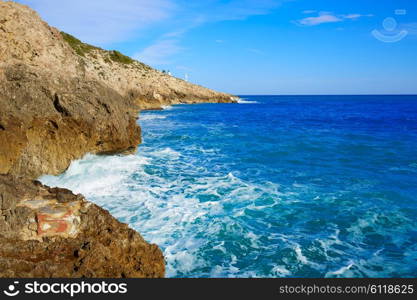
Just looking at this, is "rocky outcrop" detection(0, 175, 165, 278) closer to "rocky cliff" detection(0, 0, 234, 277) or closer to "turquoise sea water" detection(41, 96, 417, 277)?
"rocky cliff" detection(0, 0, 234, 277)

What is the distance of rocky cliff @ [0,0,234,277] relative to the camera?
17.5ft

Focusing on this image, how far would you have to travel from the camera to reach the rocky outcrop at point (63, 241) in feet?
16.3

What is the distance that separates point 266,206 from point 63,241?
6698 millimetres

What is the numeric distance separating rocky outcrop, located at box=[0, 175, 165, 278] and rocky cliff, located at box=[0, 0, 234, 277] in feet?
0.05

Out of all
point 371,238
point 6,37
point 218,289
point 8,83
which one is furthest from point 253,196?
point 6,37

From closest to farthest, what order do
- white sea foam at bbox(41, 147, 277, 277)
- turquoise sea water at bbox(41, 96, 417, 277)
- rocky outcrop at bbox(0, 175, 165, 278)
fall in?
rocky outcrop at bbox(0, 175, 165, 278) < turquoise sea water at bbox(41, 96, 417, 277) < white sea foam at bbox(41, 147, 277, 277)

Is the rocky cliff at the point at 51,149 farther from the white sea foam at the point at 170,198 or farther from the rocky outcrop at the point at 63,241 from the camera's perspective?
the white sea foam at the point at 170,198

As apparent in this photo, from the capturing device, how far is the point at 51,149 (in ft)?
41.9

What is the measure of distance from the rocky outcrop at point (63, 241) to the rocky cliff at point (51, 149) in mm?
15

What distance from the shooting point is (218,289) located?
4.43 metres

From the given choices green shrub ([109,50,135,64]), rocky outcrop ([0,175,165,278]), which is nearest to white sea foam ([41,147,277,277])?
rocky outcrop ([0,175,165,278])

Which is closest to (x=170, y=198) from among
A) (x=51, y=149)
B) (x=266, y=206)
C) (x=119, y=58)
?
(x=266, y=206)

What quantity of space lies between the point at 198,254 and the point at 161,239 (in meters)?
1.26

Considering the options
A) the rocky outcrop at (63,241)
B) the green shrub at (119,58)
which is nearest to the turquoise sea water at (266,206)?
the rocky outcrop at (63,241)
